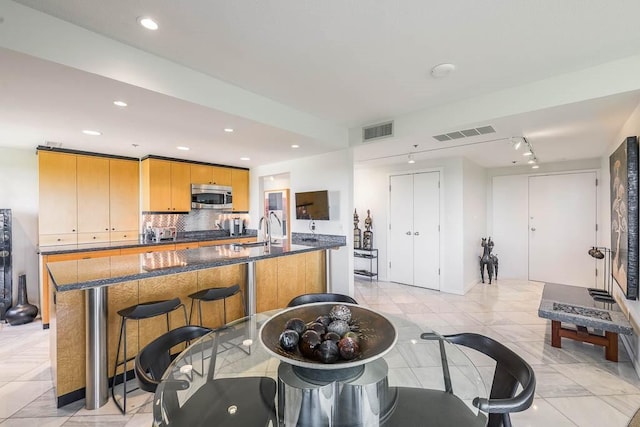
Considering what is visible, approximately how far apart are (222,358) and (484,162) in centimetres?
562

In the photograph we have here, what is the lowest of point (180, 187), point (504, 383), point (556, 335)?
point (556, 335)

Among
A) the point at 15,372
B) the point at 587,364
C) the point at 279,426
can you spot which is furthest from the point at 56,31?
the point at 587,364

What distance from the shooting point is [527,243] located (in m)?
5.80

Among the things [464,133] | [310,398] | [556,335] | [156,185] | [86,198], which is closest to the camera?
[310,398]

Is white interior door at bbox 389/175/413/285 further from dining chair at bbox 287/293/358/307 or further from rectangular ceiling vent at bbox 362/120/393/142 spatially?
dining chair at bbox 287/293/358/307

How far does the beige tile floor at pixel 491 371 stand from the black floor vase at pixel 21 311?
11cm

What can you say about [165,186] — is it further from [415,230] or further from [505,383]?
[505,383]

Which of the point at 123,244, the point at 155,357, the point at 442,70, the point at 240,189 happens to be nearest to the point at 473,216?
the point at 442,70

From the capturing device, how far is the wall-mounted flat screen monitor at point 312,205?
13.9ft

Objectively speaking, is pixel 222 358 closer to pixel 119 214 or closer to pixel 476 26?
pixel 476 26

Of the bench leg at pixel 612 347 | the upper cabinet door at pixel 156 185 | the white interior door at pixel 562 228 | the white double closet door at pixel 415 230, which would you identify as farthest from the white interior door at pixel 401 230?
the upper cabinet door at pixel 156 185

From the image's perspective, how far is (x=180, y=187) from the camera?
5.00 meters

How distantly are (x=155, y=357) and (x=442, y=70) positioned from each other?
9.00 ft

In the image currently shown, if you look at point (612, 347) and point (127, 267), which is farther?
point (612, 347)
